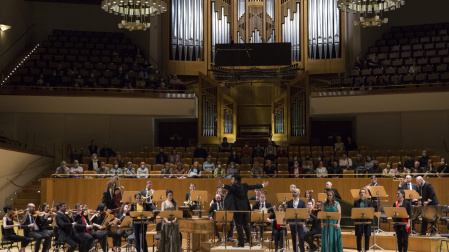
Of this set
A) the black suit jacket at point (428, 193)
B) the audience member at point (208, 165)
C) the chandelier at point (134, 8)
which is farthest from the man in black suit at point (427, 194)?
the chandelier at point (134, 8)

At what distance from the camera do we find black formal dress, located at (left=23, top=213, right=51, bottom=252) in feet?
41.2

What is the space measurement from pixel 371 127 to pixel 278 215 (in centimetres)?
1117

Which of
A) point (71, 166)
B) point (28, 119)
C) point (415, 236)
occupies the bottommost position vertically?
point (415, 236)

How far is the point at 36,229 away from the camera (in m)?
12.7

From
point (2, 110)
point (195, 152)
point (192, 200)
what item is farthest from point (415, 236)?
point (2, 110)

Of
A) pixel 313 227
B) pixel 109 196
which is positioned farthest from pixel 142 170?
pixel 313 227

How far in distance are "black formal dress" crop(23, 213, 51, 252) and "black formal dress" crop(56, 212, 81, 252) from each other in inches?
15.5

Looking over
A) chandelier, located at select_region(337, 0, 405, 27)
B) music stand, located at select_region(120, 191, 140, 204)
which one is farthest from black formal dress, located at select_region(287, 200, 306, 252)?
chandelier, located at select_region(337, 0, 405, 27)

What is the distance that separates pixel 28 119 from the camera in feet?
71.6

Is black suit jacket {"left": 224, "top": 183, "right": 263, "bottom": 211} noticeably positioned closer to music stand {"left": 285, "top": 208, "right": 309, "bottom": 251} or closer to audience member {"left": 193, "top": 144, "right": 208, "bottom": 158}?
music stand {"left": 285, "top": 208, "right": 309, "bottom": 251}

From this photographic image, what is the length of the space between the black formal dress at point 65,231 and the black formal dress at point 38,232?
39 centimetres

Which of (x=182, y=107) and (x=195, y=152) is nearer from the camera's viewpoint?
(x=195, y=152)

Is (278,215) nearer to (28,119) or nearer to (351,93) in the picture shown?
(351,93)

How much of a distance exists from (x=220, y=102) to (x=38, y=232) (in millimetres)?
10437
